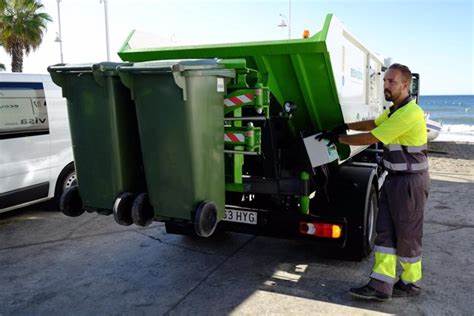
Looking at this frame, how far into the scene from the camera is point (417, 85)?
10.1 m

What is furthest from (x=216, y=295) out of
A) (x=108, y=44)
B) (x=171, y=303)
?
(x=108, y=44)

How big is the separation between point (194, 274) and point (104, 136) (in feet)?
5.02

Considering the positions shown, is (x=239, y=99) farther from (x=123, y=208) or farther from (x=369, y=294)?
(x=369, y=294)

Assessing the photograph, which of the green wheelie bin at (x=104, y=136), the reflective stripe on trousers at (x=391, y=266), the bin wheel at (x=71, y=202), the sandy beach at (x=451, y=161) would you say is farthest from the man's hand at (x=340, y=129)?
the sandy beach at (x=451, y=161)

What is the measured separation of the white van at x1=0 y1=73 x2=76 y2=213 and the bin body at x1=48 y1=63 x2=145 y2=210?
2354mm

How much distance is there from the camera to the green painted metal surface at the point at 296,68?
365 cm

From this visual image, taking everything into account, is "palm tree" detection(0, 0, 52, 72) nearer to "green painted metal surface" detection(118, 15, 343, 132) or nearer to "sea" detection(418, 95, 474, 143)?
"sea" detection(418, 95, 474, 143)

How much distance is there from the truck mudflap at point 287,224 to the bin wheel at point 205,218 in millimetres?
803

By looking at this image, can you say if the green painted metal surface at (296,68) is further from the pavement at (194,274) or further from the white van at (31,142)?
the white van at (31,142)

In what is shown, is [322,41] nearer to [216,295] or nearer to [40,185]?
[216,295]

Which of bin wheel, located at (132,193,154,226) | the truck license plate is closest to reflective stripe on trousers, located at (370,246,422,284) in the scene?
the truck license plate

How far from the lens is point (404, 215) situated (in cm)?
357

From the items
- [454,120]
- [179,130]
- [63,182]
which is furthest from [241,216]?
[454,120]

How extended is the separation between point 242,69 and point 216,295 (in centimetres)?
182
